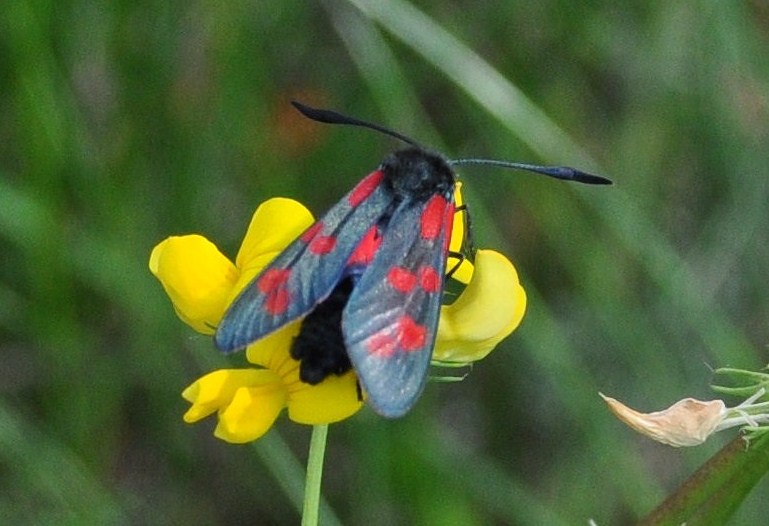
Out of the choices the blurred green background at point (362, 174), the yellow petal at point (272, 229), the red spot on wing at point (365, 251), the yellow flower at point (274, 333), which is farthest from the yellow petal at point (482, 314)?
the blurred green background at point (362, 174)

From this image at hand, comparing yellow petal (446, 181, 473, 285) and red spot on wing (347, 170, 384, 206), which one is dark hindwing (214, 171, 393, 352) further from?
yellow petal (446, 181, 473, 285)

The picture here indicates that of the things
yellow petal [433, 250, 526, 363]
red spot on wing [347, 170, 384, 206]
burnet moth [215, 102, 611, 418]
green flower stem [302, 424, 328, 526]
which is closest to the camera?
green flower stem [302, 424, 328, 526]

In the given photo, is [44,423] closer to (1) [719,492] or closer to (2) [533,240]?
(2) [533,240]

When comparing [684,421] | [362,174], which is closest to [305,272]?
[684,421]

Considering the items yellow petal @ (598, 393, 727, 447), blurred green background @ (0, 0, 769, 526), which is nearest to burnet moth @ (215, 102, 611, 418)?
yellow petal @ (598, 393, 727, 447)

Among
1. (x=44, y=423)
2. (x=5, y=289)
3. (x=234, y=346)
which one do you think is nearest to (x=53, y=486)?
(x=44, y=423)

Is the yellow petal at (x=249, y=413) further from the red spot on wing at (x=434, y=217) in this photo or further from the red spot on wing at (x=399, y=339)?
the red spot on wing at (x=434, y=217)
